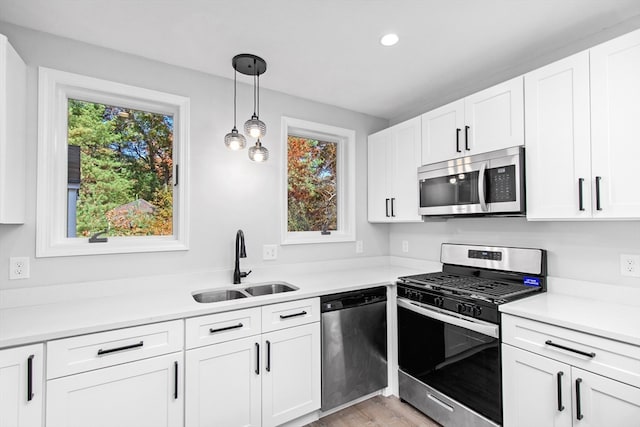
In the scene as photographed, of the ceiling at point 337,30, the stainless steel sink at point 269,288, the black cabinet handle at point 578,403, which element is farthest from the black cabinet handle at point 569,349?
the ceiling at point 337,30

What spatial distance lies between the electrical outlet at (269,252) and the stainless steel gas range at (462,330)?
1.02 m

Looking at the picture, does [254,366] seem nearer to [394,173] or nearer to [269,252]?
[269,252]

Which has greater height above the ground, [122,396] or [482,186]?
[482,186]

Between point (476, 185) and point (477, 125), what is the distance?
0.42 m

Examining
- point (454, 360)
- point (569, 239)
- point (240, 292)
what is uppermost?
point (569, 239)

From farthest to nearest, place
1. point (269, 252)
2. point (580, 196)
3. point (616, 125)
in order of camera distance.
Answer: point (269, 252)
point (580, 196)
point (616, 125)

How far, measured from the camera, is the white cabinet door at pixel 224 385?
1676 mm

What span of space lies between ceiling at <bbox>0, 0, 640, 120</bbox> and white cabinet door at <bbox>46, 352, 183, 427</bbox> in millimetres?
1823

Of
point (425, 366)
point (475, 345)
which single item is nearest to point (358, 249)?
point (425, 366)

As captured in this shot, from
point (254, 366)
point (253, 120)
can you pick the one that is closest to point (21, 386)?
point (254, 366)

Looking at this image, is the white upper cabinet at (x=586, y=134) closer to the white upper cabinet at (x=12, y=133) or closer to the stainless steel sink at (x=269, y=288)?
the stainless steel sink at (x=269, y=288)

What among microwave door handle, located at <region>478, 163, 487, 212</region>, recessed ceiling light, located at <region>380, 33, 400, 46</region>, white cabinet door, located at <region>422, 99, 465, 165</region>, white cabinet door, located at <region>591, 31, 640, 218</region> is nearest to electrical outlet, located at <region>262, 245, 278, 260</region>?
white cabinet door, located at <region>422, 99, 465, 165</region>

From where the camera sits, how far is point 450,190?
2.30 metres

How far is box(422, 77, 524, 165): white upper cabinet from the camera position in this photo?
1.94 meters
